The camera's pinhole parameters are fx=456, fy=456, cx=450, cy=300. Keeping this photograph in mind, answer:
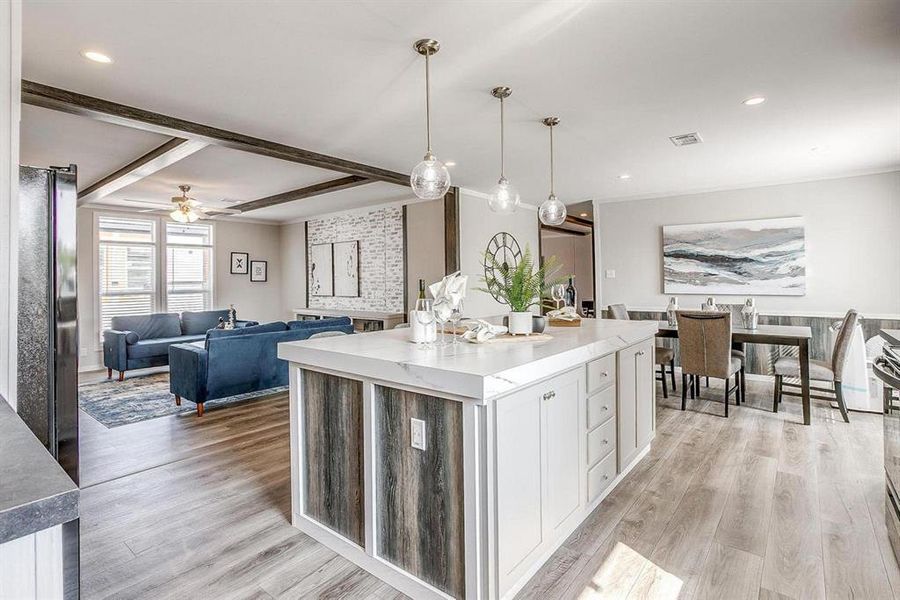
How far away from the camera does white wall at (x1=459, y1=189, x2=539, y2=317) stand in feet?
20.0

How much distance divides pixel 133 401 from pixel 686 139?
6.05 meters

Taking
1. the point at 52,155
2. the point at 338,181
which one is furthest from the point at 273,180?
the point at 52,155

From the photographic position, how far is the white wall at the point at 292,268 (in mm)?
8969

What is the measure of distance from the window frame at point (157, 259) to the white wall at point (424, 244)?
385 centimetres

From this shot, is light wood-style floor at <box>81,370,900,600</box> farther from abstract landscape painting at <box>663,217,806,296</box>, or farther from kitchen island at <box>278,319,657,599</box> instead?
Result: abstract landscape painting at <box>663,217,806,296</box>

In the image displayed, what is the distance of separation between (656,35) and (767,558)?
252 centimetres

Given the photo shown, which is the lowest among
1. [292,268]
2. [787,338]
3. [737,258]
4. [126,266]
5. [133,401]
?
[133,401]

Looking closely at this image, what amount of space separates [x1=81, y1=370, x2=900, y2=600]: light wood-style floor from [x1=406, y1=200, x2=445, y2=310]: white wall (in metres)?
3.57

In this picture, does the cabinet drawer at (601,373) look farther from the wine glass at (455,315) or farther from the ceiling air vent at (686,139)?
the ceiling air vent at (686,139)

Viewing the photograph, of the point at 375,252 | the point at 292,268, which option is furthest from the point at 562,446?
the point at 292,268

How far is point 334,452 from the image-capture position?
209 cm

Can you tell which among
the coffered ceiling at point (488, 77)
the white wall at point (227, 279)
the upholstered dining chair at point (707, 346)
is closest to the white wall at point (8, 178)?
the coffered ceiling at point (488, 77)

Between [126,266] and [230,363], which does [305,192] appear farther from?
[126,266]

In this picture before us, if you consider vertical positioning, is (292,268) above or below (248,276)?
above
